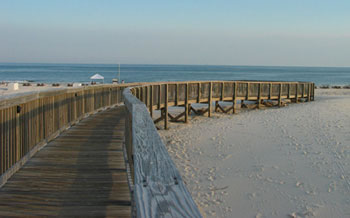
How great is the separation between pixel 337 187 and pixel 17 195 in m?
6.35

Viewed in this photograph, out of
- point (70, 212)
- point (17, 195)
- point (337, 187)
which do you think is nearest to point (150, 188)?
point (70, 212)

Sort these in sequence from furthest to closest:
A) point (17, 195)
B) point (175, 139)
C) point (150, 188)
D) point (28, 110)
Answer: point (175, 139)
point (28, 110)
point (17, 195)
point (150, 188)

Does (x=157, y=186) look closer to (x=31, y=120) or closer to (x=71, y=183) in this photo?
(x=71, y=183)

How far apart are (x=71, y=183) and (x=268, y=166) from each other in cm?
605

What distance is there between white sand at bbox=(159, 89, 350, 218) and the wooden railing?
3215mm

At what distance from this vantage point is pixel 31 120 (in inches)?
236

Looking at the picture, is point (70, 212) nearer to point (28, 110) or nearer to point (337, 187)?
point (28, 110)

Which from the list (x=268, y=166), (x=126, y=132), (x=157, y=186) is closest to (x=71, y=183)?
(x=126, y=132)

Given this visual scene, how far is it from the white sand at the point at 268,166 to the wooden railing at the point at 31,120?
322cm

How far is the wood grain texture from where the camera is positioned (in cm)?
164

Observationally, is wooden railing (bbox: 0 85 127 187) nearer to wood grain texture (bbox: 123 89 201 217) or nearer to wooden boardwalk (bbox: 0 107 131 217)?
wooden boardwalk (bbox: 0 107 131 217)

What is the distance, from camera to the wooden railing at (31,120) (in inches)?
188

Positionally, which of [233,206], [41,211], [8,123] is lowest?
[233,206]

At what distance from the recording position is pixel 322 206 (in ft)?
22.2
